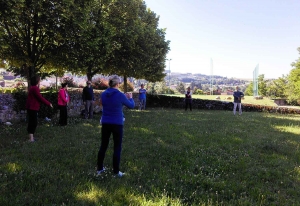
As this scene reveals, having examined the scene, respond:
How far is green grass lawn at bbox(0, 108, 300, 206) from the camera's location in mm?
3869

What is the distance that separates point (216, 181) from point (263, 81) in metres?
74.5

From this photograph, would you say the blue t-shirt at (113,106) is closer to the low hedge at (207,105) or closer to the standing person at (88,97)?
the standing person at (88,97)

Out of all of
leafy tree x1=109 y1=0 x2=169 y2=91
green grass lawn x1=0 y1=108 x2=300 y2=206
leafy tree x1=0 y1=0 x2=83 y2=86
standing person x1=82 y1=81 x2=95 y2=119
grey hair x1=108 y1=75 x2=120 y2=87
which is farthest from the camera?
leafy tree x1=109 y1=0 x2=169 y2=91

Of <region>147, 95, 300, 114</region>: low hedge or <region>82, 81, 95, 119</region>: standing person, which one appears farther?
<region>147, 95, 300, 114</region>: low hedge

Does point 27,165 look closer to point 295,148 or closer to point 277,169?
point 277,169

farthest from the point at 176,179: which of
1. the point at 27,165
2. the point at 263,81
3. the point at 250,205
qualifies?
the point at 263,81

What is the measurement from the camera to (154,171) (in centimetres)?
506

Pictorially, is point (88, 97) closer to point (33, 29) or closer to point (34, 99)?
point (33, 29)

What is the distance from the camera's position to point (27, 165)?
509 cm

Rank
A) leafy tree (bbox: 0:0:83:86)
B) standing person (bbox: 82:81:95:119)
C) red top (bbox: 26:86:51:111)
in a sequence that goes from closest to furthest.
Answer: red top (bbox: 26:86:51:111), leafy tree (bbox: 0:0:83:86), standing person (bbox: 82:81:95:119)

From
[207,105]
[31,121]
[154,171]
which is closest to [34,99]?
[31,121]

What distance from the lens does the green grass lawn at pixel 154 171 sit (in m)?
3.87

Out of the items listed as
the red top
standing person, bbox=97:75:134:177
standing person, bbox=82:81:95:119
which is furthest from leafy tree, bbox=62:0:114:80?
standing person, bbox=97:75:134:177

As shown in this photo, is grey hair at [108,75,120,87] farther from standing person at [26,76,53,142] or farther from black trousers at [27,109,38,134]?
black trousers at [27,109,38,134]
